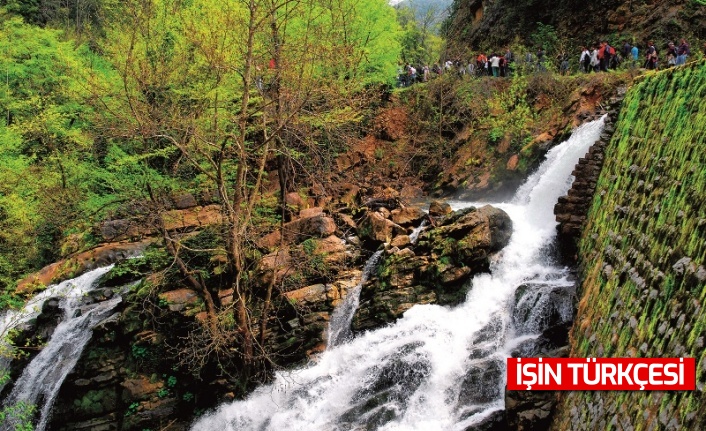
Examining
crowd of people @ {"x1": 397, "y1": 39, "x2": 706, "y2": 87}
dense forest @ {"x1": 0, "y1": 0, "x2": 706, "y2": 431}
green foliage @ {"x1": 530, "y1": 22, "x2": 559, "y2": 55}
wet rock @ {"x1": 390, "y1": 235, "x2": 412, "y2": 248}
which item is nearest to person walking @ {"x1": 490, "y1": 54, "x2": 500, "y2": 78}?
crowd of people @ {"x1": 397, "y1": 39, "x2": 706, "y2": 87}

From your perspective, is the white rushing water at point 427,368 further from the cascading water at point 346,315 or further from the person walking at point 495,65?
the person walking at point 495,65

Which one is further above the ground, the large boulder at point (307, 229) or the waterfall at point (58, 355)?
the large boulder at point (307, 229)

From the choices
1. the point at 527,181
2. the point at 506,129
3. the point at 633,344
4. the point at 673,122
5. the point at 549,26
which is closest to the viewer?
the point at 633,344

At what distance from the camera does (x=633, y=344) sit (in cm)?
550

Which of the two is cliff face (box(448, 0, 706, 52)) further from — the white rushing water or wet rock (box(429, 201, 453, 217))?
the white rushing water

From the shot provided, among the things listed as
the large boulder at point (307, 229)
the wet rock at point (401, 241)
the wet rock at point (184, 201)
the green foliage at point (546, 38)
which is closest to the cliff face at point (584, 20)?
the green foliage at point (546, 38)

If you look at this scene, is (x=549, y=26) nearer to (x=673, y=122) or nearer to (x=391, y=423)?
(x=673, y=122)

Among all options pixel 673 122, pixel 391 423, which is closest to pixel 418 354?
pixel 391 423

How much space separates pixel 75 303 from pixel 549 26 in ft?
Answer: 78.5

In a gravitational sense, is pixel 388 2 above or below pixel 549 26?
above

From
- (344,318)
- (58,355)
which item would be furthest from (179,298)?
(344,318)

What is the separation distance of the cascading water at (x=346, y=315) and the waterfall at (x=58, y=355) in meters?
5.57

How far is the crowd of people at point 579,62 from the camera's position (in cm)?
1652

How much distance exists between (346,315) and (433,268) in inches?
95.7
